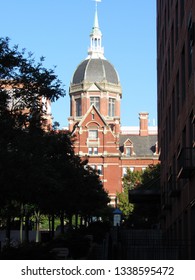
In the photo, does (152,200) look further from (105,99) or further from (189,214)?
(105,99)

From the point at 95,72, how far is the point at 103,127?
67.6 ft

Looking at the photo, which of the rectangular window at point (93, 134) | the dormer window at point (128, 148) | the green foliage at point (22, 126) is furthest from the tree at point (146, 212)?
the green foliage at point (22, 126)

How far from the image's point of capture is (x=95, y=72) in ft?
420

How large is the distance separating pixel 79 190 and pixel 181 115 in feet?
44.2

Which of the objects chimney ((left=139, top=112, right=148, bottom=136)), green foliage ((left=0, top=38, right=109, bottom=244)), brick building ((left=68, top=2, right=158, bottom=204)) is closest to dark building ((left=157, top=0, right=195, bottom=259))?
green foliage ((left=0, top=38, right=109, bottom=244))

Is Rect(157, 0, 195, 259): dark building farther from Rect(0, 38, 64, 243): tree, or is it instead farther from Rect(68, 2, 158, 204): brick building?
Rect(68, 2, 158, 204): brick building

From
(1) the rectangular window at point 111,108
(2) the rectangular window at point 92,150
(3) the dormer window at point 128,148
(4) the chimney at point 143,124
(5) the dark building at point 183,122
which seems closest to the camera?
(5) the dark building at point 183,122

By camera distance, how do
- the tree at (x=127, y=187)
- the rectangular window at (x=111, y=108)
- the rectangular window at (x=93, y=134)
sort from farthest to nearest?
1. the rectangular window at (x=111, y=108)
2. the rectangular window at (x=93, y=134)
3. the tree at (x=127, y=187)

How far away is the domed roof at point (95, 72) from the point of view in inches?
4998

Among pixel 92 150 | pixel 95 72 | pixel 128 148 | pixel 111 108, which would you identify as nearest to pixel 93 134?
pixel 92 150

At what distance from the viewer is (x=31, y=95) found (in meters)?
23.9

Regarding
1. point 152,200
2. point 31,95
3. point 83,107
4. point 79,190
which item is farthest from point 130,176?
point 31,95

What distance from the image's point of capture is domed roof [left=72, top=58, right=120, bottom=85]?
127m

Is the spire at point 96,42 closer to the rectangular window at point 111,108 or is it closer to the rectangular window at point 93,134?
the rectangular window at point 111,108
